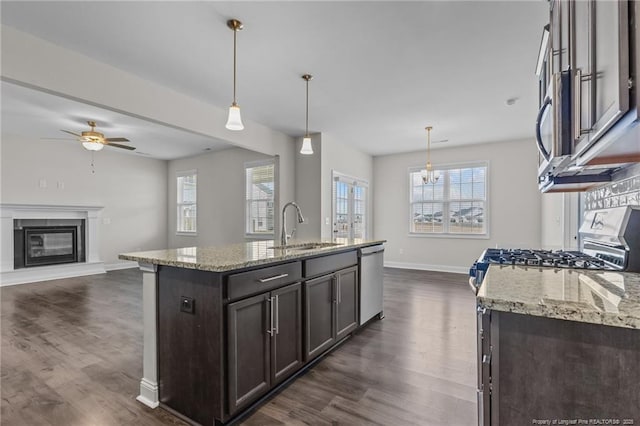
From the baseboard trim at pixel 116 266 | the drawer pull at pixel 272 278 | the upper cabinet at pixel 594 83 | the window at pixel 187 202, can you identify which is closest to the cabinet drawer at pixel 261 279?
the drawer pull at pixel 272 278

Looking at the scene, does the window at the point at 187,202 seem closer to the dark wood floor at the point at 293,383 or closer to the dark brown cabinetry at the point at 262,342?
the dark wood floor at the point at 293,383

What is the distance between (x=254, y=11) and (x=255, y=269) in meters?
1.90

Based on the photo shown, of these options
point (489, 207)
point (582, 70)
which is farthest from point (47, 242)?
point (489, 207)

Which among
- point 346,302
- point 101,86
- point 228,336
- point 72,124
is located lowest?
point 346,302

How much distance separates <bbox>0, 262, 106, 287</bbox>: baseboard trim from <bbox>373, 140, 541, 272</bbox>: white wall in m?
6.32

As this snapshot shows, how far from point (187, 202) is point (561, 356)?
8001 mm

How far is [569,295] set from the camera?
926 mm

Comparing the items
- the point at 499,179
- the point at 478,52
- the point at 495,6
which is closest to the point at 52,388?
the point at 495,6

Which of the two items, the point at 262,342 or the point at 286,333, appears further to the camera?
the point at 286,333

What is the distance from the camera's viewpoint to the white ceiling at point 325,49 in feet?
7.47

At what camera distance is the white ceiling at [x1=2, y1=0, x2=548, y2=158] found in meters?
2.28

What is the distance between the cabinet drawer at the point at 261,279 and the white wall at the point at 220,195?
14.6 feet

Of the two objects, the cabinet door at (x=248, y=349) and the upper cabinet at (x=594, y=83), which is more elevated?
the upper cabinet at (x=594, y=83)

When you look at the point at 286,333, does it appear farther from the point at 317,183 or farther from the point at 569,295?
the point at 317,183
